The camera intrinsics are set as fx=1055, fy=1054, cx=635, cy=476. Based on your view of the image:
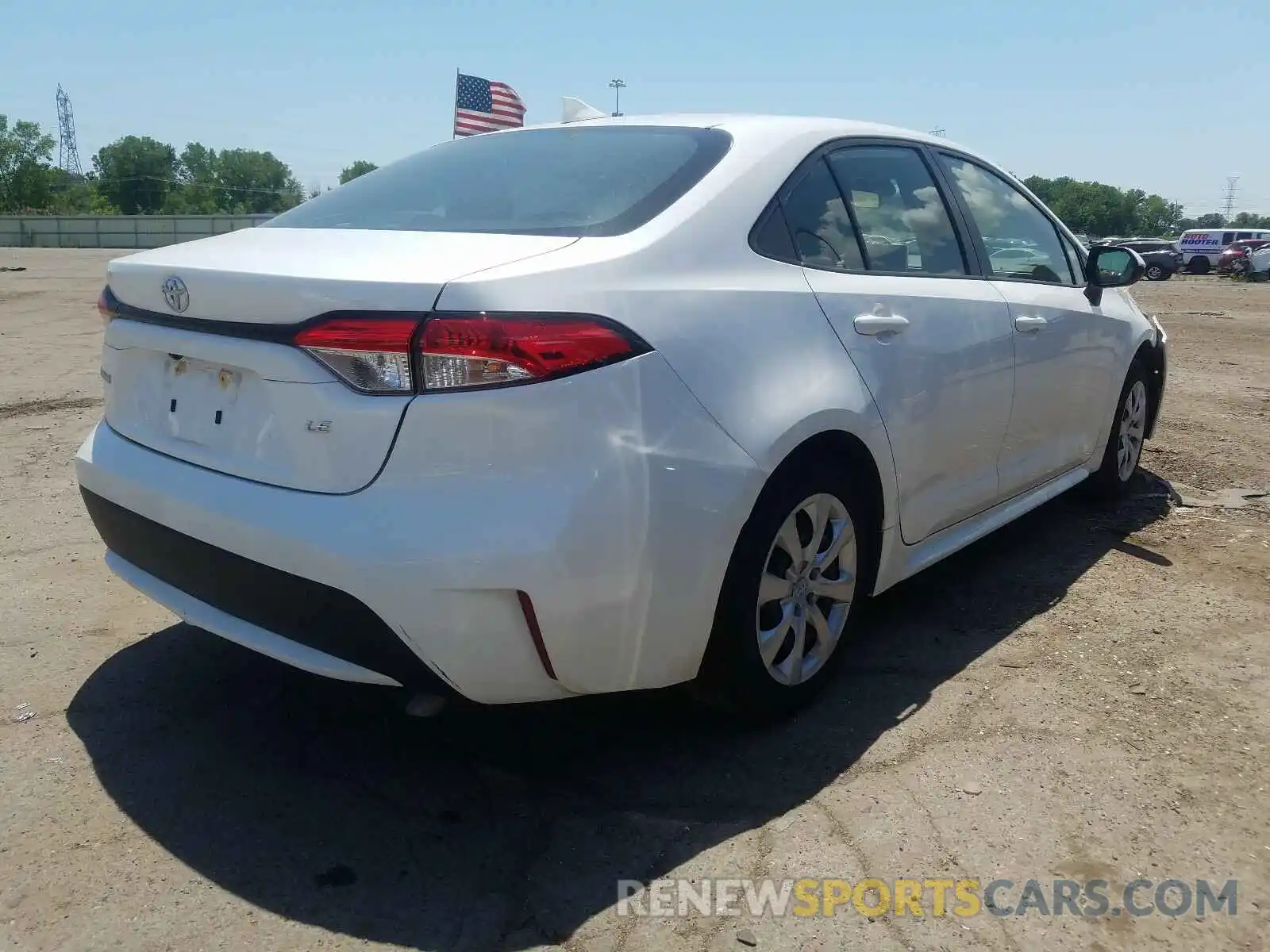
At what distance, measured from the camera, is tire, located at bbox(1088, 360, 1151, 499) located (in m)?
4.87

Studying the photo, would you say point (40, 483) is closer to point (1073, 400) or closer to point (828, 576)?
point (828, 576)

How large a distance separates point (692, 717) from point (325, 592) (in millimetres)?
1209

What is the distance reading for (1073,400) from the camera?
426 cm

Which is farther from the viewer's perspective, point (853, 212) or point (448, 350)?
point (853, 212)

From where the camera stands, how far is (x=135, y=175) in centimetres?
10769

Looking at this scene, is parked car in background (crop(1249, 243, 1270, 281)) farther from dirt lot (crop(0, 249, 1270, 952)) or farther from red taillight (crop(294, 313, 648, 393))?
red taillight (crop(294, 313, 648, 393))

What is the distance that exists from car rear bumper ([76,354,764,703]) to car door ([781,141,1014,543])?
75cm

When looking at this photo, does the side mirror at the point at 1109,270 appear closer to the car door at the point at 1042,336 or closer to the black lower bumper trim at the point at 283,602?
the car door at the point at 1042,336

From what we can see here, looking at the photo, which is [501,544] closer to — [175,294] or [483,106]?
[175,294]

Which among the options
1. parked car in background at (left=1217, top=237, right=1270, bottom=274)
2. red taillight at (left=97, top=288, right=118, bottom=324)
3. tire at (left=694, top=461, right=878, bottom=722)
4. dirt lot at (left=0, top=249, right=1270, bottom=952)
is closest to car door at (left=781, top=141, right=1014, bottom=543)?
tire at (left=694, top=461, right=878, bottom=722)

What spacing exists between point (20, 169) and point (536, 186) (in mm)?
110058

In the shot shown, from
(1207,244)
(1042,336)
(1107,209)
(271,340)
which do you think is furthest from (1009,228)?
(1107,209)

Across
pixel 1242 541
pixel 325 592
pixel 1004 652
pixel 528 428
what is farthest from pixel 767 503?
pixel 1242 541

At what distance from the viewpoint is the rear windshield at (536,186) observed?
256 centimetres
